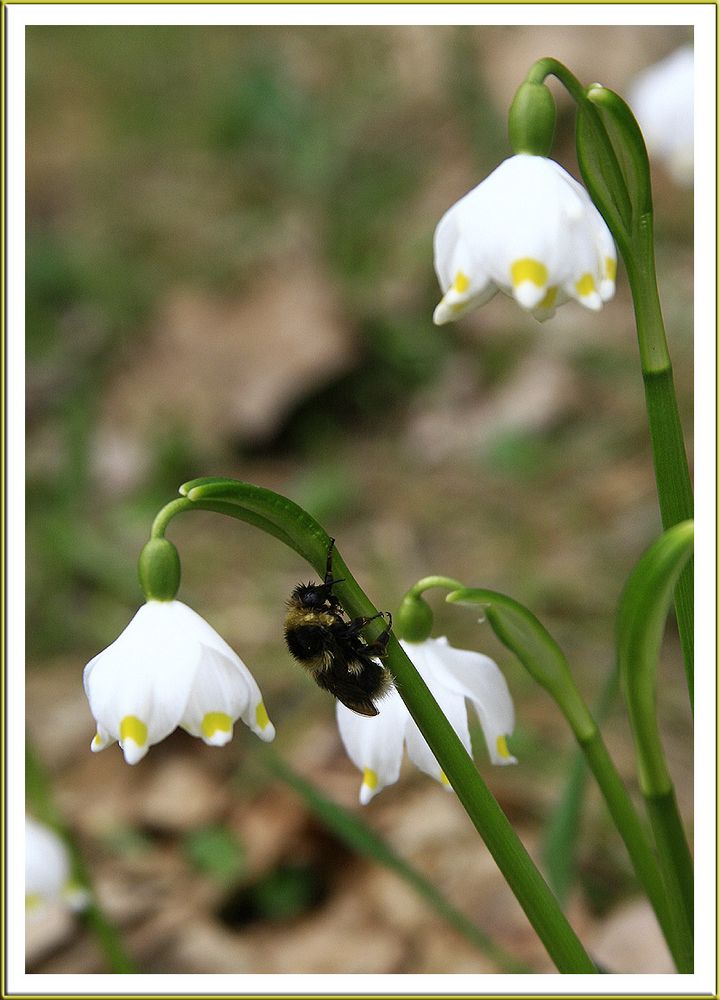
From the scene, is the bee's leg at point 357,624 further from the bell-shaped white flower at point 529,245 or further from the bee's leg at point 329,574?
the bell-shaped white flower at point 529,245

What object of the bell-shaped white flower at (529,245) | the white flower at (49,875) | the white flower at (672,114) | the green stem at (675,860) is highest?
the white flower at (672,114)

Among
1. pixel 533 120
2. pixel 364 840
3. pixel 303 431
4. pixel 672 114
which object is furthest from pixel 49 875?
pixel 303 431

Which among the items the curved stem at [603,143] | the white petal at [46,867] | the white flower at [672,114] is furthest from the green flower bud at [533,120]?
the white petal at [46,867]

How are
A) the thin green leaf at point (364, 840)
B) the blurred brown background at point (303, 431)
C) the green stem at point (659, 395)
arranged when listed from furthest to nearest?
the blurred brown background at point (303, 431) < the thin green leaf at point (364, 840) < the green stem at point (659, 395)

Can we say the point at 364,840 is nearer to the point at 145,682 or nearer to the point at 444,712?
the point at 444,712

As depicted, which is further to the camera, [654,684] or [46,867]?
[46,867]

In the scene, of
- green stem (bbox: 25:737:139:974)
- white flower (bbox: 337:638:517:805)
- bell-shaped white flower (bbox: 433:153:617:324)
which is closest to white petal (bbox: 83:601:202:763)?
white flower (bbox: 337:638:517:805)

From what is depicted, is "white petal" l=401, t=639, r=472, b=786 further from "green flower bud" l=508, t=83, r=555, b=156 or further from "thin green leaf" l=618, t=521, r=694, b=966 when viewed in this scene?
"green flower bud" l=508, t=83, r=555, b=156

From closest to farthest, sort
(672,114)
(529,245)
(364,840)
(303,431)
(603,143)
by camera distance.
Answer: (529,245), (603,143), (364,840), (672,114), (303,431)
